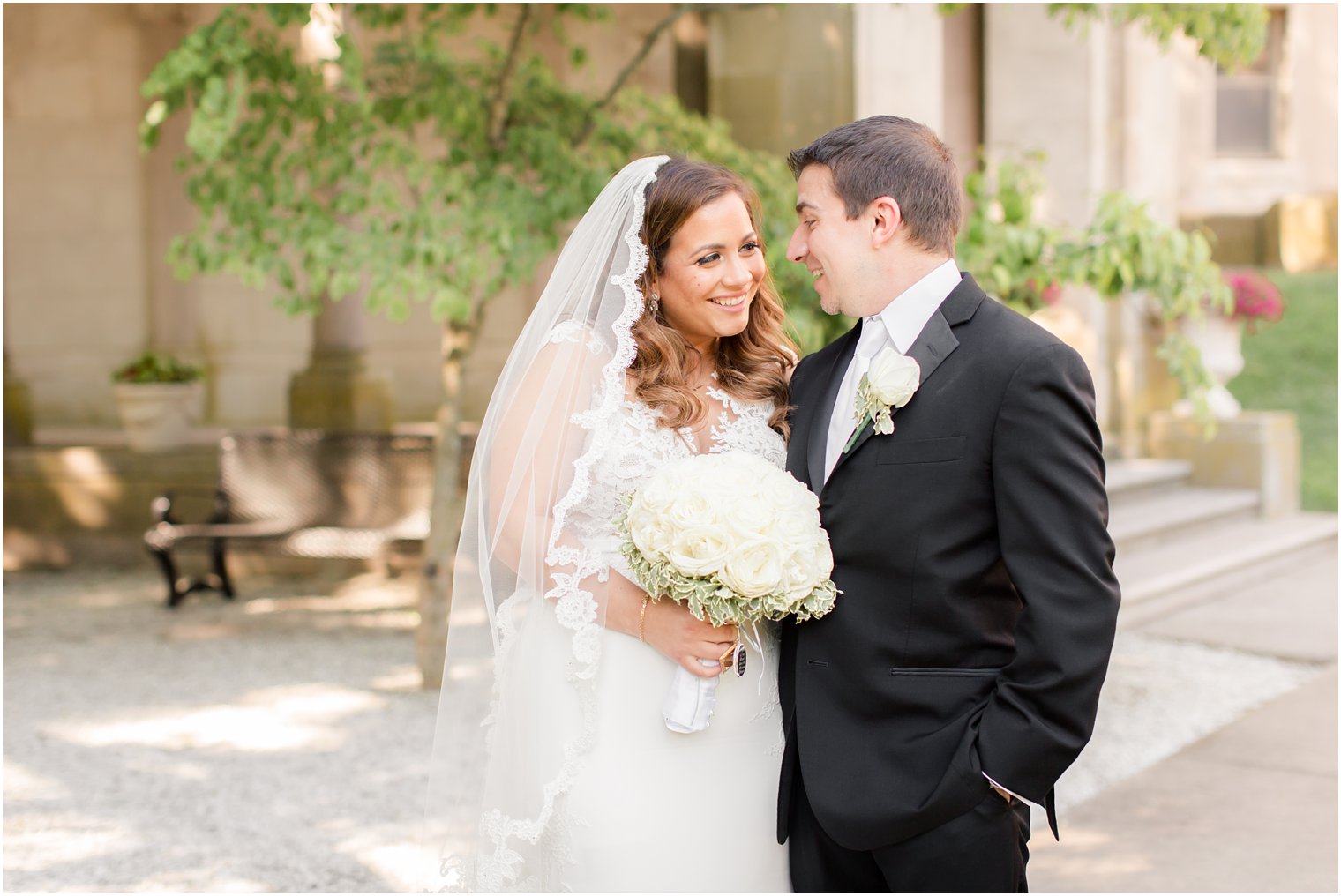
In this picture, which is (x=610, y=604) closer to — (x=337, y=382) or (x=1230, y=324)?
(x=337, y=382)

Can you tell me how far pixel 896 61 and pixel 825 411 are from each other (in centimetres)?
603

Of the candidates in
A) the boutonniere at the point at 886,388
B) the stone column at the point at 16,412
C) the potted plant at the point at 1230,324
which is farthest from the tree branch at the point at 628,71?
the stone column at the point at 16,412

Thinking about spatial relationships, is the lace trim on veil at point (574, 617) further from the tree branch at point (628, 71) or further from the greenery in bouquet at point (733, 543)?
the tree branch at point (628, 71)

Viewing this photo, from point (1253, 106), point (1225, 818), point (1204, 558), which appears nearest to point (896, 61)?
point (1204, 558)

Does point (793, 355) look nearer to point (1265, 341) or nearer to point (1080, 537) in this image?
point (1080, 537)

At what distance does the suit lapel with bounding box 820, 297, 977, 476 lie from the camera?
92.1 inches

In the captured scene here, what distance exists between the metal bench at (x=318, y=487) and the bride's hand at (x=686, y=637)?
21.2ft

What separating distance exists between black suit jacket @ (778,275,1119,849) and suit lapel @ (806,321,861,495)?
0.41ft

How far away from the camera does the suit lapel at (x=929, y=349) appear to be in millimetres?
2340

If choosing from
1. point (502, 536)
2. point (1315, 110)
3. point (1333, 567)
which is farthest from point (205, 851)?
point (1315, 110)

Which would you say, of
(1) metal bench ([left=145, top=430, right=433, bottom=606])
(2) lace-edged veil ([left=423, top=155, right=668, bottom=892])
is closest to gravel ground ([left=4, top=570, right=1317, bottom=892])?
(1) metal bench ([left=145, top=430, right=433, bottom=606])

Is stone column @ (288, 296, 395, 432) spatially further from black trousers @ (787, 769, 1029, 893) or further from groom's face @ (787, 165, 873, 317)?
black trousers @ (787, 769, 1029, 893)

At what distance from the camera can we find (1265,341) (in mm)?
18438

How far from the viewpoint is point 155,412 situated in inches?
411
